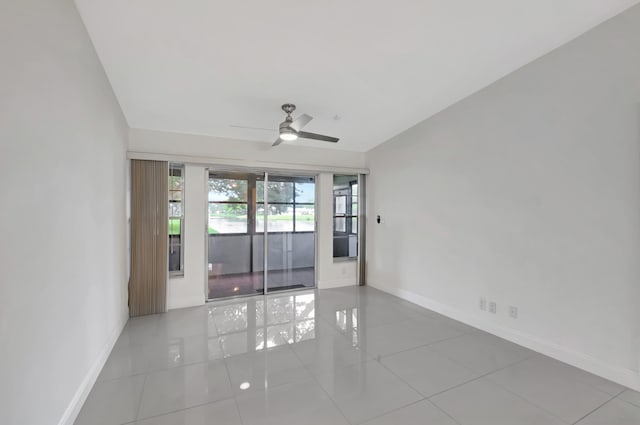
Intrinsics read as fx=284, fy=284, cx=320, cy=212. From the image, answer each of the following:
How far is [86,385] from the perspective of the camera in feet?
7.30

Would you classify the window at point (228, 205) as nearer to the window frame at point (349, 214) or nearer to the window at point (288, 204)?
the window at point (288, 204)

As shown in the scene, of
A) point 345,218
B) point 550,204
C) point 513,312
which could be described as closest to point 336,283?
point 345,218

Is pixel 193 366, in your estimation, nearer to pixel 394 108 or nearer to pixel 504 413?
pixel 504 413

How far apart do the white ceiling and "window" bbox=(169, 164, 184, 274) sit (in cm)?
82

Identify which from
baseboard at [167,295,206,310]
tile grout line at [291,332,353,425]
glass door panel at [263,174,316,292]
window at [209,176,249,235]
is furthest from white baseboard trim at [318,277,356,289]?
tile grout line at [291,332,353,425]

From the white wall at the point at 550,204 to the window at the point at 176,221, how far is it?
3699 mm

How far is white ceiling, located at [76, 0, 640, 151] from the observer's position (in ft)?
7.14

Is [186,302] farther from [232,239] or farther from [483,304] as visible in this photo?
[483,304]

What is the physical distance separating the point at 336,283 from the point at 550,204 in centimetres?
362

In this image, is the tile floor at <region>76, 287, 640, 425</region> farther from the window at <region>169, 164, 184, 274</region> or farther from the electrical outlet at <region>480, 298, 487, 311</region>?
the window at <region>169, 164, 184, 274</region>

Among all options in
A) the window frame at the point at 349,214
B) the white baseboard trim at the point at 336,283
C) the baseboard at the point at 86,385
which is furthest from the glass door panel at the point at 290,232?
the baseboard at the point at 86,385

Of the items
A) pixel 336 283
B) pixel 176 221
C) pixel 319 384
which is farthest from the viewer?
pixel 336 283

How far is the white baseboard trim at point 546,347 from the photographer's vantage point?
94.7 inches

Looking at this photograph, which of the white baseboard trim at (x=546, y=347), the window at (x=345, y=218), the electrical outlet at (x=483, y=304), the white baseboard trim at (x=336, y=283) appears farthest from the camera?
the window at (x=345, y=218)
